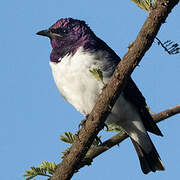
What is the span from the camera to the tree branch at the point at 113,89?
327 centimetres

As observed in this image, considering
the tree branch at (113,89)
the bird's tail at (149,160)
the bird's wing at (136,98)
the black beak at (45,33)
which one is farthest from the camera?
the black beak at (45,33)

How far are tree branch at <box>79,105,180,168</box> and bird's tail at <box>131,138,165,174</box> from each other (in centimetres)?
133

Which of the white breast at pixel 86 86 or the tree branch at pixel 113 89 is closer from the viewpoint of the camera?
the tree branch at pixel 113 89

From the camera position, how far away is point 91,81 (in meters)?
5.48

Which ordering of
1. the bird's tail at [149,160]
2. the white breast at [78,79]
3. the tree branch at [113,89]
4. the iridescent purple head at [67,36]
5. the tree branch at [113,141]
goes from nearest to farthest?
the tree branch at [113,89], the tree branch at [113,141], the white breast at [78,79], the iridescent purple head at [67,36], the bird's tail at [149,160]

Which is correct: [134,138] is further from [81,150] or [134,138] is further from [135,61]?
[135,61]

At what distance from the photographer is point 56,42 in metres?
6.34

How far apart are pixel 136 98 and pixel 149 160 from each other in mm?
1010

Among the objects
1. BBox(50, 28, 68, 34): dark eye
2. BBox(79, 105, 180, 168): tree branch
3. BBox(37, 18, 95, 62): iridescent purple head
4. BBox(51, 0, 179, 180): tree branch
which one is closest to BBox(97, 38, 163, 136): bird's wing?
BBox(37, 18, 95, 62): iridescent purple head

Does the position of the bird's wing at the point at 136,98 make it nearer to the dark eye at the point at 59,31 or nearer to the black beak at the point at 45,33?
the dark eye at the point at 59,31

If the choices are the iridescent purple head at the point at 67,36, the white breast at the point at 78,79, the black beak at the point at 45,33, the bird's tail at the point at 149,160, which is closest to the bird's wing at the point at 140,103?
the bird's tail at the point at 149,160

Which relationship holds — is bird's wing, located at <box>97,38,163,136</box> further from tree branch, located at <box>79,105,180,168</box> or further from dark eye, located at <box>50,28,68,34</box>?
tree branch, located at <box>79,105,180,168</box>

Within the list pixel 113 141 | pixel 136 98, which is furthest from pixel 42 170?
pixel 136 98

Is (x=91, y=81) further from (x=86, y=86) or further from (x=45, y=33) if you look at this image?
(x=45, y=33)
